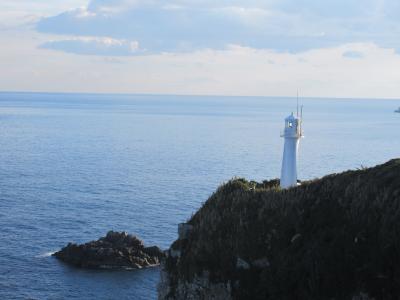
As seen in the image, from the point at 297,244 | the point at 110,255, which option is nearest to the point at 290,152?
the point at 297,244

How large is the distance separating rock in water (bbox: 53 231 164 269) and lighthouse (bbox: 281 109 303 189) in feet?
66.5

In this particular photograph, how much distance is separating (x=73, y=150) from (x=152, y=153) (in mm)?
19162

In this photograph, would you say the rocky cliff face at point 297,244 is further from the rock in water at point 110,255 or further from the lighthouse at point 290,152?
the rock in water at point 110,255

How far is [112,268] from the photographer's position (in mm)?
57438

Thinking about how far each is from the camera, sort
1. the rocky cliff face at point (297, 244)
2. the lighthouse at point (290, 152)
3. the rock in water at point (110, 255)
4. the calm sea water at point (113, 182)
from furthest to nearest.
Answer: the rock in water at point (110, 255)
the calm sea water at point (113, 182)
the lighthouse at point (290, 152)
the rocky cliff face at point (297, 244)

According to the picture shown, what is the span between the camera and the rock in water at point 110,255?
57234 millimetres

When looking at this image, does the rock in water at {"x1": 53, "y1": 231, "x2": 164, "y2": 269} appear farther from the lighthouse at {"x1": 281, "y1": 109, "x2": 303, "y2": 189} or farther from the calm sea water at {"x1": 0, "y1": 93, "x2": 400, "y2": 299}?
the lighthouse at {"x1": 281, "y1": 109, "x2": 303, "y2": 189}

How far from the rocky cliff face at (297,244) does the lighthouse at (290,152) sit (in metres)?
5.48

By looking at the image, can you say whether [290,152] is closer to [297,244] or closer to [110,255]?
[297,244]

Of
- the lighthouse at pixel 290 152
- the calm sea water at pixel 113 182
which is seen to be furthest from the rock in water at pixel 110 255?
the lighthouse at pixel 290 152

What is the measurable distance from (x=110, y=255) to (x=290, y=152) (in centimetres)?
2419

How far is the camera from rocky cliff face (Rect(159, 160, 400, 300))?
2714 centimetres

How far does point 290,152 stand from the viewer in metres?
42.3

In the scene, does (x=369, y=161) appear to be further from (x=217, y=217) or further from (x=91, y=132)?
(x=91, y=132)
